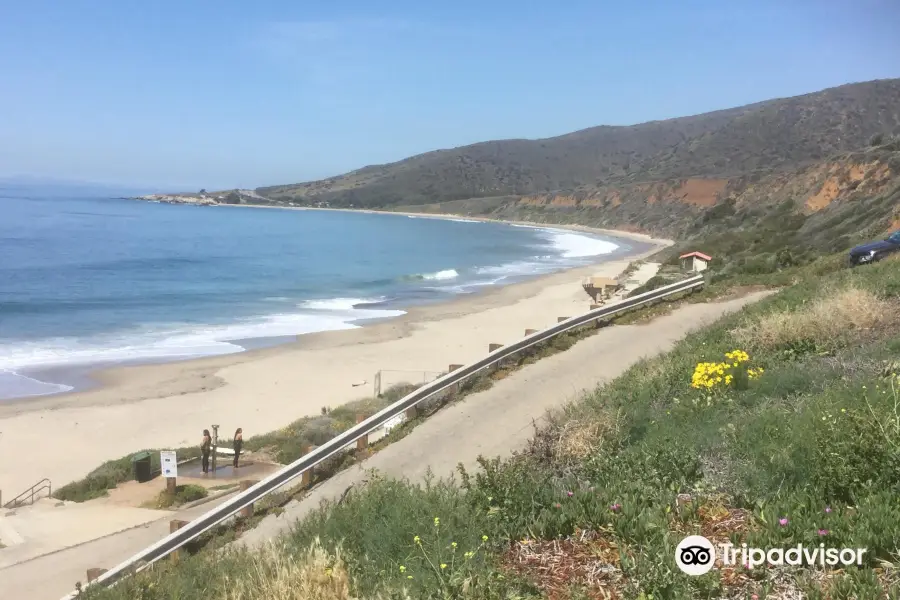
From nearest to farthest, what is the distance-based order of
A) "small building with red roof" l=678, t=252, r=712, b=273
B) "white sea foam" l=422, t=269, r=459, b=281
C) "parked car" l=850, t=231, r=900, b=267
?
"parked car" l=850, t=231, r=900, b=267
"small building with red roof" l=678, t=252, r=712, b=273
"white sea foam" l=422, t=269, r=459, b=281

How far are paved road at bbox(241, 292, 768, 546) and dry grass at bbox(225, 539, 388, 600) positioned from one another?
237 cm

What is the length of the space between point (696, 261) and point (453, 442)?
2758 cm

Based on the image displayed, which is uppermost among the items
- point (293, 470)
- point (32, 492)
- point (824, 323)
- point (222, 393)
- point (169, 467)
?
point (824, 323)

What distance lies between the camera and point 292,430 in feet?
53.2

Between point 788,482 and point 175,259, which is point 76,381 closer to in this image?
point 788,482

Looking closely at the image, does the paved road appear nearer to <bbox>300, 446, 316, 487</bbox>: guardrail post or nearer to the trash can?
<bbox>300, 446, 316, 487</bbox>: guardrail post

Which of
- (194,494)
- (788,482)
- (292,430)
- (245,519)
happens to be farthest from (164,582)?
(292,430)

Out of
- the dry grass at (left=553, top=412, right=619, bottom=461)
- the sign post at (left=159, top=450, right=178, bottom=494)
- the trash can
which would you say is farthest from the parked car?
the trash can

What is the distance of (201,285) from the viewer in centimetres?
4919

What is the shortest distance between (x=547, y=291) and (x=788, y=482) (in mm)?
40295

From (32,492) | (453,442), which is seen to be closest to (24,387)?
(32,492)

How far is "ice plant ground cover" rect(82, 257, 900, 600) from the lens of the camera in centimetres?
374

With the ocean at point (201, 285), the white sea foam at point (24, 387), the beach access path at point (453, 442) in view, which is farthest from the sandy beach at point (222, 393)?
the beach access path at point (453, 442)

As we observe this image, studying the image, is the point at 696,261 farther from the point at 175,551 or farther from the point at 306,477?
the point at 175,551
